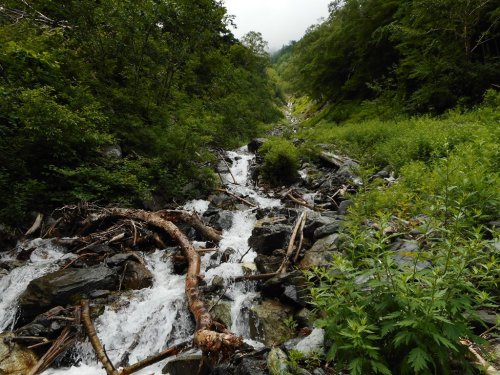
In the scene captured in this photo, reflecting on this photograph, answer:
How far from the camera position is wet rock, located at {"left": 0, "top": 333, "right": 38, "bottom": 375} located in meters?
4.38

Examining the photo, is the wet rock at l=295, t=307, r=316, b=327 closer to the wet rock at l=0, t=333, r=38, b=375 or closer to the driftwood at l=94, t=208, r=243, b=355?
the driftwood at l=94, t=208, r=243, b=355

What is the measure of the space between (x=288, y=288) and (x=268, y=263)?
3.26 ft

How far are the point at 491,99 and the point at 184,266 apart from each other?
13497 millimetres

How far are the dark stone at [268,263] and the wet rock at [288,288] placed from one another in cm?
46

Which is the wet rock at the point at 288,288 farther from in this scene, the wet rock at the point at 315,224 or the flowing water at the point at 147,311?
the wet rock at the point at 315,224

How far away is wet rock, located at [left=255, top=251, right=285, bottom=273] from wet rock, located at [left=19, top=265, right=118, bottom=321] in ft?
9.69

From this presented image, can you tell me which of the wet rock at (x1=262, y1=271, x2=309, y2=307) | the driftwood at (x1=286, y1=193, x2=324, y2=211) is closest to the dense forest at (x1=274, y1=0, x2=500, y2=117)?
the driftwood at (x1=286, y1=193, x2=324, y2=211)

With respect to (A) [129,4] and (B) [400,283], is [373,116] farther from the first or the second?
(B) [400,283]

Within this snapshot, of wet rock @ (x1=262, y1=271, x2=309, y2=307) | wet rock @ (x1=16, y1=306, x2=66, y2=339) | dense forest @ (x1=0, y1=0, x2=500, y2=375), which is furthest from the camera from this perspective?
wet rock @ (x1=262, y1=271, x2=309, y2=307)

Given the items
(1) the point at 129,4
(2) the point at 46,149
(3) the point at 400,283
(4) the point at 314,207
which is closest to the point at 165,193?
(2) the point at 46,149

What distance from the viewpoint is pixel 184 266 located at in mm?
6785

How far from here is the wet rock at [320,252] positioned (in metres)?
5.55

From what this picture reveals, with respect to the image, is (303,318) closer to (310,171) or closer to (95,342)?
(95,342)

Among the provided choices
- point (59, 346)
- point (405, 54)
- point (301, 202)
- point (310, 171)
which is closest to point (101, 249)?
point (59, 346)
